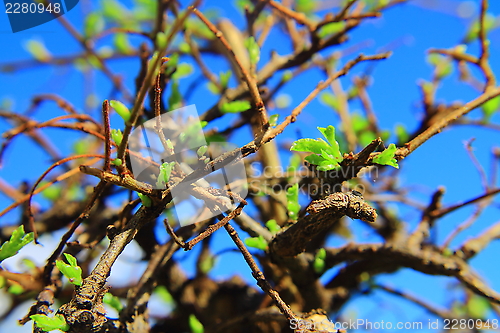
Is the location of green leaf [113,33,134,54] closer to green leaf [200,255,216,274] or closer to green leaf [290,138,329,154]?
green leaf [200,255,216,274]

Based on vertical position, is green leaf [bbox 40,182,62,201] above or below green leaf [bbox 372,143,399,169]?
above

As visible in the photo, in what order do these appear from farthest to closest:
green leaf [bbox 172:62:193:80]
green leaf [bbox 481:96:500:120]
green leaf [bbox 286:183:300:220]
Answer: green leaf [bbox 481:96:500:120] < green leaf [bbox 172:62:193:80] < green leaf [bbox 286:183:300:220]

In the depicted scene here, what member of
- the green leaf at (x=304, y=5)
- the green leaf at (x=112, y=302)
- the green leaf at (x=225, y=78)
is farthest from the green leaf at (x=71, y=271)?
the green leaf at (x=304, y=5)

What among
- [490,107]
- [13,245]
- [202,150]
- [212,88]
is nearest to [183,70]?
[212,88]

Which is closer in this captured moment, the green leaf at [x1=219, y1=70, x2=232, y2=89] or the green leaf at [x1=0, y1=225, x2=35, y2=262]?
the green leaf at [x1=0, y1=225, x2=35, y2=262]

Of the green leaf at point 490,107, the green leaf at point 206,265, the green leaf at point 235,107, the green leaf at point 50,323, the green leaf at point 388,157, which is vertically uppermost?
the green leaf at point 235,107

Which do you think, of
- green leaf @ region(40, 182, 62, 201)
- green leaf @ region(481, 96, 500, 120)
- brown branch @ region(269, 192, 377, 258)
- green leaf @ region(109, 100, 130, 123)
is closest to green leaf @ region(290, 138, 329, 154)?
brown branch @ region(269, 192, 377, 258)

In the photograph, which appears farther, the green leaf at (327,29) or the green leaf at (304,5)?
the green leaf at (304,5)

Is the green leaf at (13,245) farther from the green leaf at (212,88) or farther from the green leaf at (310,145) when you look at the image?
the green leaf at (212,88)

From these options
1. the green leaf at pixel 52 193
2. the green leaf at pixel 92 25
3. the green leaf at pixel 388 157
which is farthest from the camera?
the green leaf at pixel 52 193
